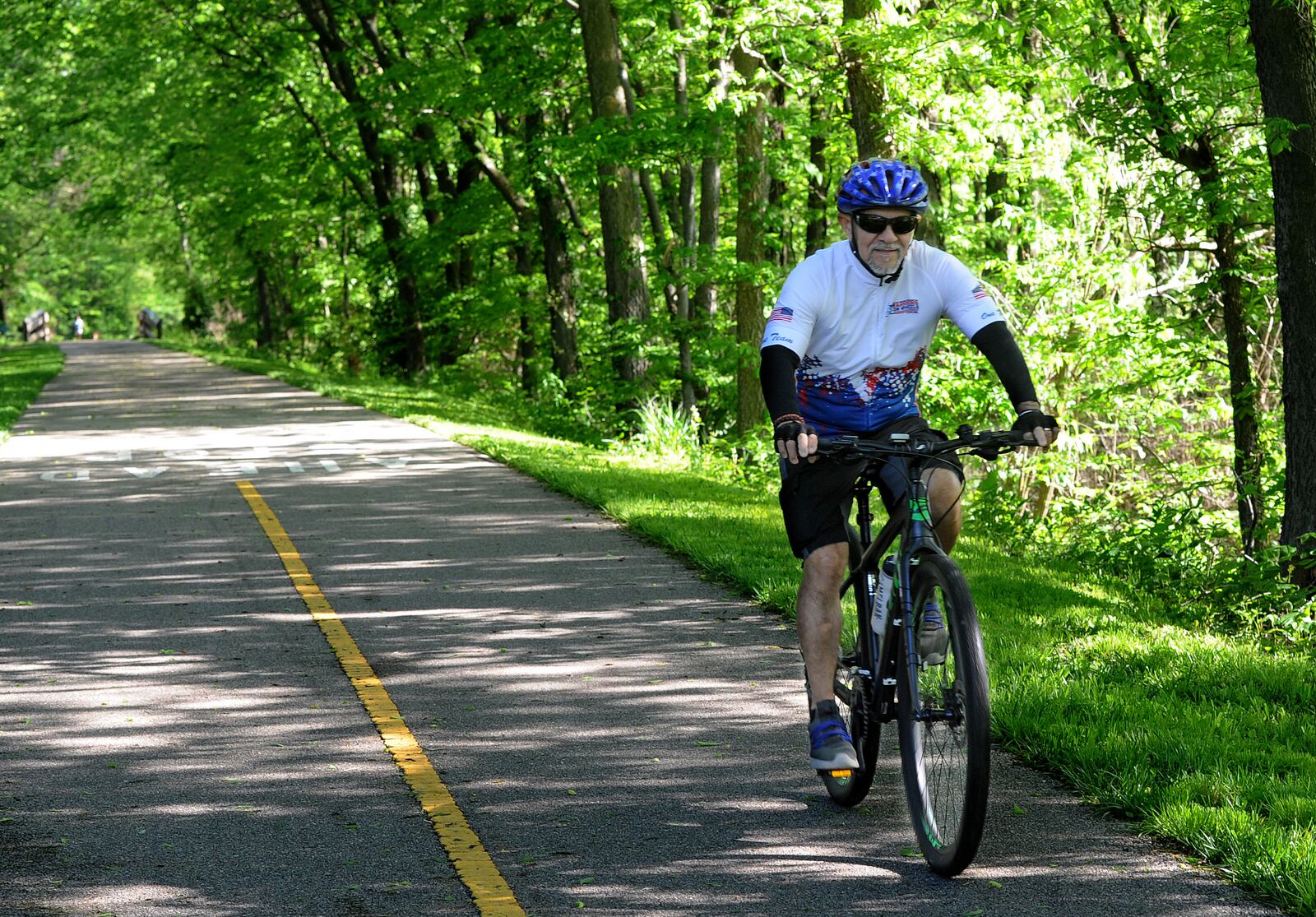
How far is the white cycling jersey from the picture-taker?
16.8 ft

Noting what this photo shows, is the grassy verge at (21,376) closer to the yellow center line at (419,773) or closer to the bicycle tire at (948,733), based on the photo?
the yellow center line at (419,773)

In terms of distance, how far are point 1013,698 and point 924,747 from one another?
1540 millimetres

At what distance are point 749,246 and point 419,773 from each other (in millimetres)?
16939

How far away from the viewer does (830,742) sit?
5.06 m

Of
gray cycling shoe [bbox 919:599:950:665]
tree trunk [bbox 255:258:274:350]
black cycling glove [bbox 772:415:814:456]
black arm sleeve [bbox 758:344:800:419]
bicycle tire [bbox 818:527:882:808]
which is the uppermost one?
tree trunk [bbox 255:258:274:350]

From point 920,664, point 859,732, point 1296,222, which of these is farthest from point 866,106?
point 920,664

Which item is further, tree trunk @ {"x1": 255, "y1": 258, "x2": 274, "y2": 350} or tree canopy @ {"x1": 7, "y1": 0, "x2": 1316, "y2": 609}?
tree trunk @ {"x1": 255, "y1": 258, "x2": 274, "y2": 350}

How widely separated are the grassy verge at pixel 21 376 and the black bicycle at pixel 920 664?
52.8 feet

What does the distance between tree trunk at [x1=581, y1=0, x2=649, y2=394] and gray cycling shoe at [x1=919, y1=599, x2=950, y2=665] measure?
57.1ft

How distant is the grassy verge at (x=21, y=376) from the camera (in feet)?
74.8

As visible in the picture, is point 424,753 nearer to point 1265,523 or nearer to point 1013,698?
point 1013,698

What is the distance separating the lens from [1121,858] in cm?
463

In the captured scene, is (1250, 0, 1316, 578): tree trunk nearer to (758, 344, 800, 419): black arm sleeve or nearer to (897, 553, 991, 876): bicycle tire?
(897, 553, 991, 876): bicycle tire

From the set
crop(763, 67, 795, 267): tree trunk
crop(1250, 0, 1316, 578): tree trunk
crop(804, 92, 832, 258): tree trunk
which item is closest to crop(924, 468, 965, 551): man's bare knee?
crop(1250, 0, 1316, 578): tree trunk
